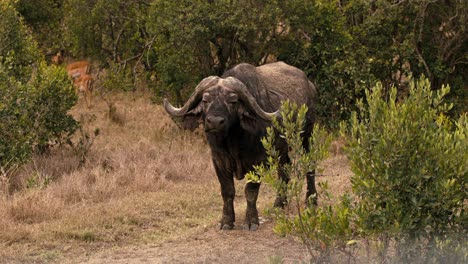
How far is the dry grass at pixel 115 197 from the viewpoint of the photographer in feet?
29.8

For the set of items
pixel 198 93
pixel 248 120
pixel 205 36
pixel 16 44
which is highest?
pixel 16 44

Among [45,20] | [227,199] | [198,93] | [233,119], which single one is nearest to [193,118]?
[198,93]

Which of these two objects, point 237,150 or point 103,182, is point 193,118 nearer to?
point 237,150

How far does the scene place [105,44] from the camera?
1800 cm

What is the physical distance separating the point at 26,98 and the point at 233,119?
482cm

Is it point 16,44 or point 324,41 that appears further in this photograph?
point 324,41

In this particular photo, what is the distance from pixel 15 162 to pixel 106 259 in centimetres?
397

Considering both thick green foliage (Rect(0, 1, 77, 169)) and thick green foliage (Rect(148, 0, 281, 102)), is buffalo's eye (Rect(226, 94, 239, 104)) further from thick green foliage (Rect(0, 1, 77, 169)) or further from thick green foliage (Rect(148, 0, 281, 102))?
thick green foliage (Rect(148, 0, 281, 102))

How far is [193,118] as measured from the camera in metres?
8.93

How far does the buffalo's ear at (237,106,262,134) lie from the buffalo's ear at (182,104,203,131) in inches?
17.0

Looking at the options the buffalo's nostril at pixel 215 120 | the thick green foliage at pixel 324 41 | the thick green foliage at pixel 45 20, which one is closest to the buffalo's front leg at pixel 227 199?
the buffalo's nostril at pixel 215 120

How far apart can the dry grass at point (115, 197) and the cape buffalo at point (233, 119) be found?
58cm

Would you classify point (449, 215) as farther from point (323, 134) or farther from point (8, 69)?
point (8, 69)

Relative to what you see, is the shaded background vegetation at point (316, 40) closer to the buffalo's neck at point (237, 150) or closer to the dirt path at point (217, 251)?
the buffalo's neck at point (237, 150)
